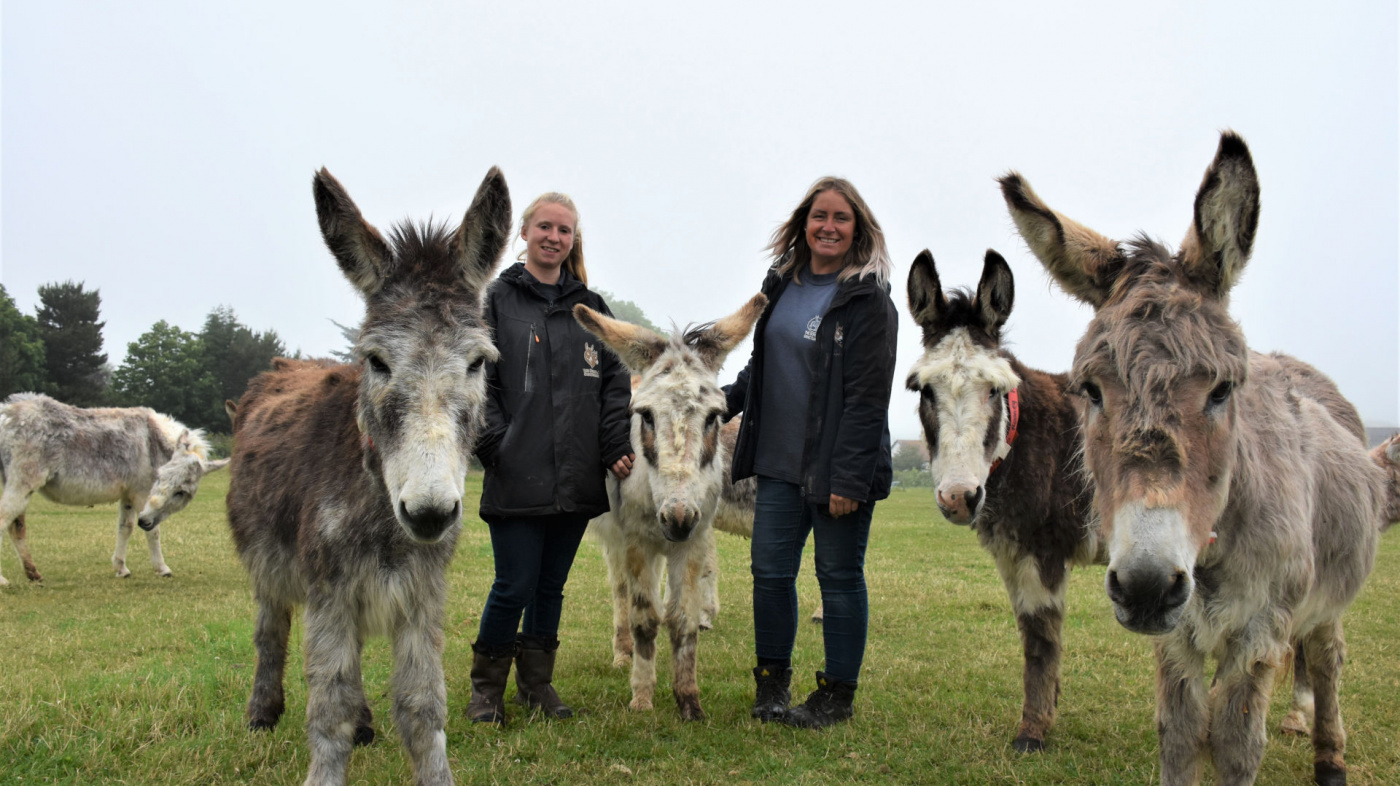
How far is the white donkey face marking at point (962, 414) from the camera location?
13.0 ft

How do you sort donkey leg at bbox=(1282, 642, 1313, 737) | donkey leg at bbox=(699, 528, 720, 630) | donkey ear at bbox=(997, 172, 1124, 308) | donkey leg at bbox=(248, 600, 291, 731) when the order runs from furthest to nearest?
donkey leg at bbox=(699, 528, 720, 630) < donkey leg at bbox=(1282, 642, 1313, 737) < donkey leg at bbox=(248, 600, 291, 731) < donkey ear at bbox=(997, 172, 1124, 308)

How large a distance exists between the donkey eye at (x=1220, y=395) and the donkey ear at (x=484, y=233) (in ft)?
8.87

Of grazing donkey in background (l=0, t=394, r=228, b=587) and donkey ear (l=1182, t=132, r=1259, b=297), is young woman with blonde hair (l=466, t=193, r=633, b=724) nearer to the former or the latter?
donkey ear (l=1182, t=132, r=1259, b=297)

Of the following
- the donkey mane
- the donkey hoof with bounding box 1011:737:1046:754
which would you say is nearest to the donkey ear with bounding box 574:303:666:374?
the donkey mane

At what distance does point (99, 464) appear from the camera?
10.8 metres

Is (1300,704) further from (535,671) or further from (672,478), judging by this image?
(535,671)

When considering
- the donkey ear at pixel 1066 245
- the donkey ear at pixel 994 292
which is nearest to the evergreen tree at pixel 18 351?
the donkey ear at pixel 994 292

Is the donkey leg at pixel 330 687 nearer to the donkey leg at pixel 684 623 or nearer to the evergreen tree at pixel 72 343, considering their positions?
the donkey leg at pixel 684 623

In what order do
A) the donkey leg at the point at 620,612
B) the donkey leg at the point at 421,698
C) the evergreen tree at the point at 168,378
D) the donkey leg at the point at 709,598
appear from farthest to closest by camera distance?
1. the evergreen tree at the point at 168,378
2. the donkey leg at the point at 709,598
3. the donkey leg at the point at 620,612
4. the donkey leg at the point at 421,698

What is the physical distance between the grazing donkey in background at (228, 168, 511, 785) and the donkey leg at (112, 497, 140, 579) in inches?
338

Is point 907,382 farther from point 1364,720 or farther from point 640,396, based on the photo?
point 1364,720

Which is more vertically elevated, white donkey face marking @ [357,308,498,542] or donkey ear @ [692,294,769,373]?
donkey ear @ [692,294,769,373]

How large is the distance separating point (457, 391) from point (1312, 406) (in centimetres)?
380

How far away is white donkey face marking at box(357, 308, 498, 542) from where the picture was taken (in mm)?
2641
